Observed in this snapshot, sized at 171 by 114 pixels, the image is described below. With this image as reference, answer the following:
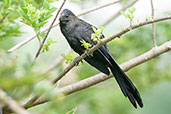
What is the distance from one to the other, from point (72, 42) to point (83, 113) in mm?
1527

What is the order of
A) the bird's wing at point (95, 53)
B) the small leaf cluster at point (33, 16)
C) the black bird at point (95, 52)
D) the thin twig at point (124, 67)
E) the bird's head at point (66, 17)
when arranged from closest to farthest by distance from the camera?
the small leaf cluster at point (33, 16)
the thin twig at point (124, 67)
the black bird at point (95, 52)
the bird's wing at point (95, 53)
the bird's head at point (66, 17)

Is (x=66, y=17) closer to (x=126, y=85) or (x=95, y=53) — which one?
(x=95, y=53)

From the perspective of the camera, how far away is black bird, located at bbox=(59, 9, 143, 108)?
241 cm

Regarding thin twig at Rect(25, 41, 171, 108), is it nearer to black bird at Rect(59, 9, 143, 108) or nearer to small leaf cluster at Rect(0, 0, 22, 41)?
black bird at Rect(59, 9, 143, 108)

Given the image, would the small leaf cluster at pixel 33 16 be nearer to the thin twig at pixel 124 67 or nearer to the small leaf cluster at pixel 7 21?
the small leaf cluster at pixel 7 21

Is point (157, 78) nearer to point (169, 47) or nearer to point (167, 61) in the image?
point (167, 61)

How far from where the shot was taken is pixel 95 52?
8.91ft

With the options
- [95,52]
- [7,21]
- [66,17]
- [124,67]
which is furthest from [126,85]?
[7,21]

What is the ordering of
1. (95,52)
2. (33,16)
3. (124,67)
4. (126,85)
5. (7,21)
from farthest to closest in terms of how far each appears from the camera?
(95,52) < (126,85) < (124,67) < (7,21) < (33,16)

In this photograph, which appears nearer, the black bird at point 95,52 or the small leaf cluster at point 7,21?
the small leaf cluster at point 7,21

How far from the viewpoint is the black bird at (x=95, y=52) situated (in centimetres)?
241

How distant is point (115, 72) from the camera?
250 cm

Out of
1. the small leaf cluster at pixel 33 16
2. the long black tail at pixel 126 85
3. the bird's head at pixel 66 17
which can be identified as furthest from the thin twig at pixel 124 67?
the bird's head at pixel 66 17

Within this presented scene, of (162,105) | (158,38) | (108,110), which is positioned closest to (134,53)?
(158,38)
